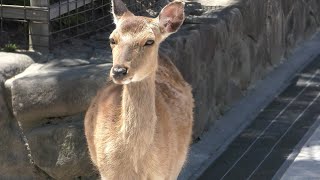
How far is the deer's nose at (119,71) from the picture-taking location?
4449 mm

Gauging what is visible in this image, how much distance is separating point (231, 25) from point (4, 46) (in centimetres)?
282

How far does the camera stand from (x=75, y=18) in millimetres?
7539

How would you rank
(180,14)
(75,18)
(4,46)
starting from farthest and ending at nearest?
1. (75,18)
2. (4,46)
3. (180,14)

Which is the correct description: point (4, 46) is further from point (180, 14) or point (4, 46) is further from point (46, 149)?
point (180, 14)

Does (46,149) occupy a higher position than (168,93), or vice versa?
(168,93)

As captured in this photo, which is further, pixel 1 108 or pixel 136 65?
pixel 1 108

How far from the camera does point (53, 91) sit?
6.25 m

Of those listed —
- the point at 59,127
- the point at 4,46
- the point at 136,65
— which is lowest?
the point at 59,127

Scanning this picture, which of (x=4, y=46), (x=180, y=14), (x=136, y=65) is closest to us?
(x=136, y=65)

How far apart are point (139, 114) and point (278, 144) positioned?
346 centimetres

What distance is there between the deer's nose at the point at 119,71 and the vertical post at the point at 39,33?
242 centimetres

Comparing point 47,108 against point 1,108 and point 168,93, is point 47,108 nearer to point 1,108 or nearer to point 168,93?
point 1,108

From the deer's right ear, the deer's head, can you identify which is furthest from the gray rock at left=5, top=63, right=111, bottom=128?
the deer's head

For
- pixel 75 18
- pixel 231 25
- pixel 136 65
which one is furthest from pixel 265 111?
pixel 136 65
